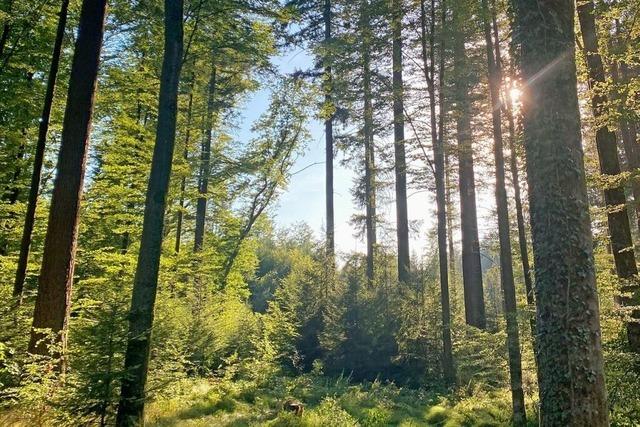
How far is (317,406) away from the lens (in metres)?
8.41

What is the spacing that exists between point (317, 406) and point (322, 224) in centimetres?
1090

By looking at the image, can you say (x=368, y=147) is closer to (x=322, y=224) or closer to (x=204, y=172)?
(x=322, y=224)

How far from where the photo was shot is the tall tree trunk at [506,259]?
283 inches

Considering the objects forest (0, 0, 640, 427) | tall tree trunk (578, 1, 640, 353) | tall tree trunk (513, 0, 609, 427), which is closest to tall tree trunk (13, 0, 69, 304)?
forest (0, 0, 640, 427)

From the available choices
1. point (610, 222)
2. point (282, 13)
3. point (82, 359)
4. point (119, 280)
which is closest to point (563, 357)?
point (82, 359)

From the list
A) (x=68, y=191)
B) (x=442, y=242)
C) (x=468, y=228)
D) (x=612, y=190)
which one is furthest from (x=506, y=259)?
(x=68, y=191)

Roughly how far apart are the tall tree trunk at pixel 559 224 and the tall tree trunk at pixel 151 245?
4034 millimetres

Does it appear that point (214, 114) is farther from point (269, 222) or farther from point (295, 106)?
point (269, 222)

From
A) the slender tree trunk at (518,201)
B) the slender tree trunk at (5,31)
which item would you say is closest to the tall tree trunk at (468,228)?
the slender tree trunk at (518,201)

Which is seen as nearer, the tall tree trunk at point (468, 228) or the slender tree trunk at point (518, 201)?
the slender tree trunk at point (518, 201)

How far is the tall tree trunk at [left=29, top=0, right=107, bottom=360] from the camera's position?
6043mm

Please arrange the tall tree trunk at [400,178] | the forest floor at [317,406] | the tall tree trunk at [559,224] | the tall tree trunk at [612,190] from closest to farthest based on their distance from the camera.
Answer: the tall tree trunk at [559,224] → the forest floor at [317,406] → the tall tree trunk at [612,190] → the tall tree trunk at [400,178]

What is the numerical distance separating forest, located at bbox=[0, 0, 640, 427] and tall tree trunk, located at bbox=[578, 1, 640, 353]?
43 mm

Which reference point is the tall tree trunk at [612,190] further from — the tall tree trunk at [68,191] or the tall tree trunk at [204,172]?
the tall tree trunk at [204,172]
